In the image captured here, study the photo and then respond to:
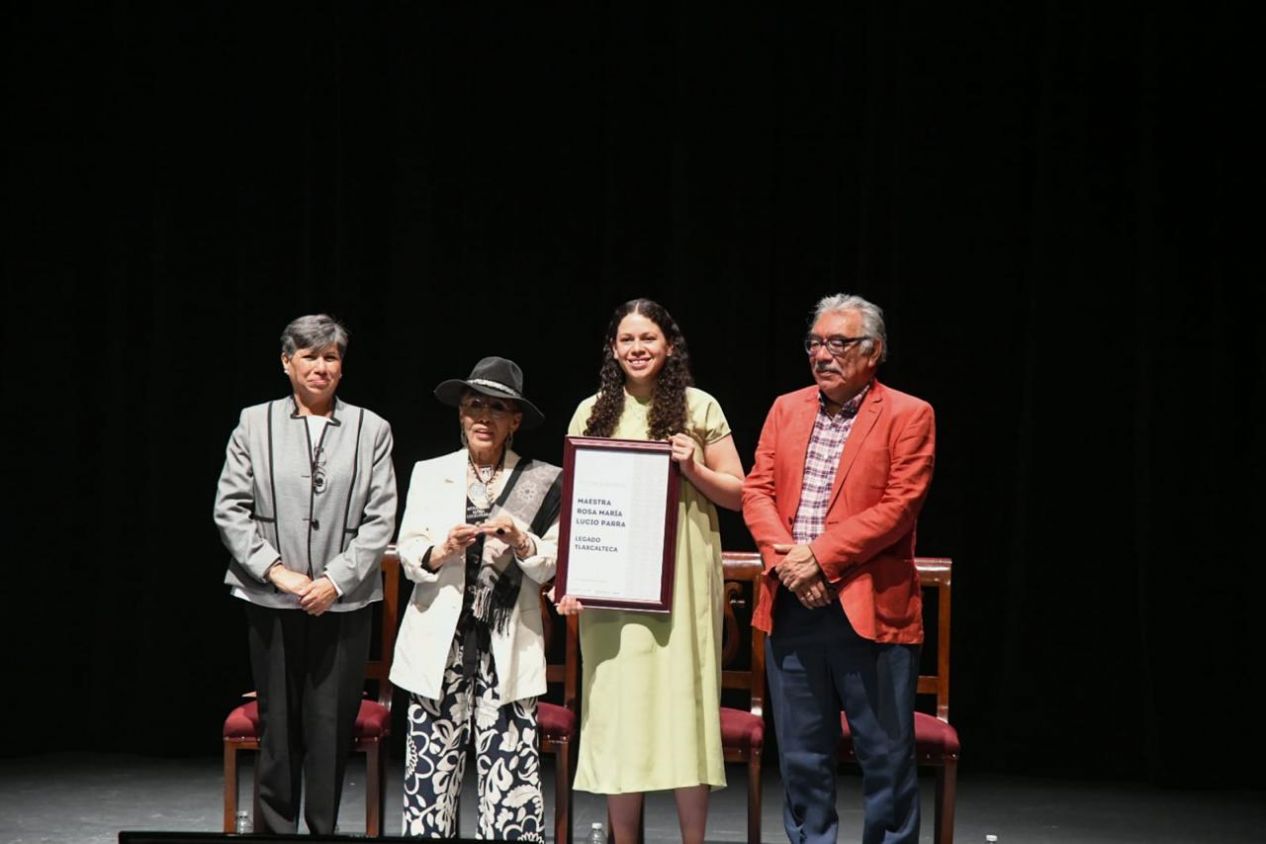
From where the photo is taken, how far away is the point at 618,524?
3.97 meters

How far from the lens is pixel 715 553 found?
4086 millimetres

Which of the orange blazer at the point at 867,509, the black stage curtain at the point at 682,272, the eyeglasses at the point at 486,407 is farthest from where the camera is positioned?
the black stage curtain at the point at 682,272

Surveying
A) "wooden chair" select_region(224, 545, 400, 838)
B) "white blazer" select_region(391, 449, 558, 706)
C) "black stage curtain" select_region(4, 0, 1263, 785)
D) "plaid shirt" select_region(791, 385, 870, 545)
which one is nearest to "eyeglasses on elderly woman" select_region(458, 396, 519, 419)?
"white blazer" select_region(391, 449, 558, 706)

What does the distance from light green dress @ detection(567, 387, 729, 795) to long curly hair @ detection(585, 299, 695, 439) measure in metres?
0.03

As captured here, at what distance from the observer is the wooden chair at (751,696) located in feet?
14.2

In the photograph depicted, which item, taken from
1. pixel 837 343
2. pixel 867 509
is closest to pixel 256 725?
pixel 867 509

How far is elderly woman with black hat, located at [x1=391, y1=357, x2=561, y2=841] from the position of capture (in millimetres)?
3975

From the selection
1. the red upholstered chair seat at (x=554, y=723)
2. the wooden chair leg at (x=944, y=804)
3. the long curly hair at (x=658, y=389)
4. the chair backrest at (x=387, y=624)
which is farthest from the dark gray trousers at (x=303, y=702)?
the wooden chair leg at (x=944, y=804)

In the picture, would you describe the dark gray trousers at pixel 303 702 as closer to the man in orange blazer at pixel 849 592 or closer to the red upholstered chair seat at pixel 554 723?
the red upholstered chair seat at pixel 554 723

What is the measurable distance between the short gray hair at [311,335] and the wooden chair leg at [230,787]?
115cm

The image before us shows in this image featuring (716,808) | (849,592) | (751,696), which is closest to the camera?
(849,592)

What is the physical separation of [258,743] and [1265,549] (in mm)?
3662

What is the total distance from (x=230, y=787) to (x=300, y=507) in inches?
34.2

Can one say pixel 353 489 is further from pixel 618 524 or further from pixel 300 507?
pixel 618 524
